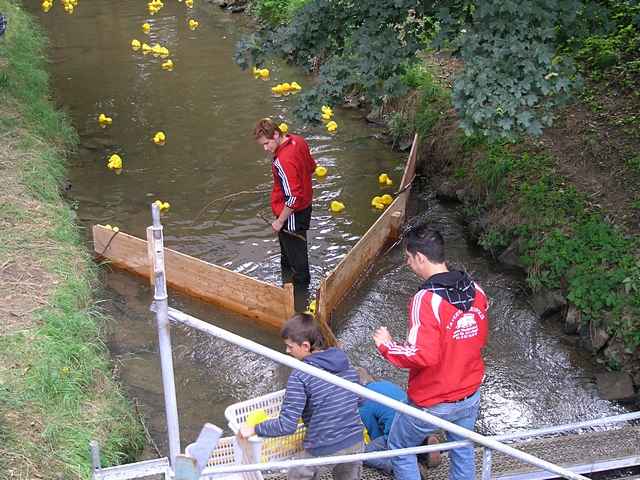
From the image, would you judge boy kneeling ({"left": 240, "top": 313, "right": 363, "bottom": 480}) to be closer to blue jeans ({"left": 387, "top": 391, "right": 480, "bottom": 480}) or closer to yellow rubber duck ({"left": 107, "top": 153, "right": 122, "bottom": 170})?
blue jeans ({"left": 387, "top": 391, "right": 480, "bottom": 480})

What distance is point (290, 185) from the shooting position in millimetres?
7074

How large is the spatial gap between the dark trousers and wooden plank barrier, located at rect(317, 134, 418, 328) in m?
0.41

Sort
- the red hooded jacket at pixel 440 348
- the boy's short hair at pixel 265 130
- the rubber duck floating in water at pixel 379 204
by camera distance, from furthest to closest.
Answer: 1. the rubber duck floating in water at pixel 379 204
2. the boy's short hair at pixel 265 130
3. the red hooded jacket at pixel 440 348

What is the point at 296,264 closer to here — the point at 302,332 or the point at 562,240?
the point at 562,240

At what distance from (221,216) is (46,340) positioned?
173 inches

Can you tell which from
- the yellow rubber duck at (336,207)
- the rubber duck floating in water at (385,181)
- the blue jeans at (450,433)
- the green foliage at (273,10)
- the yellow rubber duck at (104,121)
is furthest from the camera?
the green foliage at (273,10)

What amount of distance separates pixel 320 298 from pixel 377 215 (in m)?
3.12

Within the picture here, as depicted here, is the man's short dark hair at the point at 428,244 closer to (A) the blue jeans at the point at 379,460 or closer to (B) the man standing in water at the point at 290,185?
(A) the blue jeans at the point at 379,460

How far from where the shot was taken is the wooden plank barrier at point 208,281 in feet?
24.3

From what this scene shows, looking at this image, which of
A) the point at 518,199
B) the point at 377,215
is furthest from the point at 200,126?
the point at 518,199

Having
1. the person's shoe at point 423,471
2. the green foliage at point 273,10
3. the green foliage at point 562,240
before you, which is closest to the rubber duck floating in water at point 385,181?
the green foliage at point 562,240

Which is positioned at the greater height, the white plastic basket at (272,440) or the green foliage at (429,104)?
the white plastic basket at (272,440)

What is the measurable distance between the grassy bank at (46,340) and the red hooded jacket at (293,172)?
6.64 feet

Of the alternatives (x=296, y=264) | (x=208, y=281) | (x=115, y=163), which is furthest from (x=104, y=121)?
(x=296, y=264)
